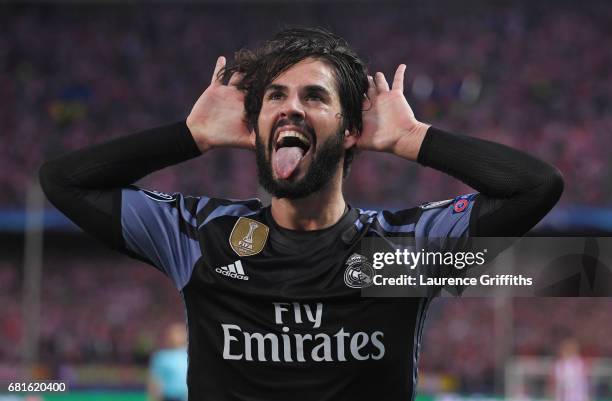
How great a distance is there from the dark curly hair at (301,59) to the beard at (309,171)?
107mm

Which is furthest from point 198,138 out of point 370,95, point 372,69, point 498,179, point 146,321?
point 372,69

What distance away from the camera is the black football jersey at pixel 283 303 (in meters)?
3.02

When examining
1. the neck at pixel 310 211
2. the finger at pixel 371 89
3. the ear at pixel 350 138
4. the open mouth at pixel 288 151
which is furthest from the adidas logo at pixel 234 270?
the finger at pixel 371 89

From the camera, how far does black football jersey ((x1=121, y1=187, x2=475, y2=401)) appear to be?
3.02 metres

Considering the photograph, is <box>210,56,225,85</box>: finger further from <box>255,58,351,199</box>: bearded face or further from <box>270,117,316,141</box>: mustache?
<box>270,117,316,141</box>: mustache

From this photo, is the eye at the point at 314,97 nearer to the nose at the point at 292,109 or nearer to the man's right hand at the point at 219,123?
the nose at the point at 292,109

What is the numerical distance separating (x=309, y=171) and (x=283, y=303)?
1.54ft

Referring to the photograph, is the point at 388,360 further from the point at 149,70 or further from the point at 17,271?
the point at 149,70

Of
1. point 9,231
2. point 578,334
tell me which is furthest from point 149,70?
point 578,334

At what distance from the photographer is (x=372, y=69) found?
21.3 meters

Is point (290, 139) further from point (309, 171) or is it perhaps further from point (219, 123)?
point (219, 123)

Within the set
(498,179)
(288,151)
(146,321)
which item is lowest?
(498,179)

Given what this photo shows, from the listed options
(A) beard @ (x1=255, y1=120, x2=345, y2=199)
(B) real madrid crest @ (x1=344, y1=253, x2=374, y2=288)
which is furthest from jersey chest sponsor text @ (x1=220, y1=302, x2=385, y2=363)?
(A) beard @ (x1=255, y1=120, x2=345, y2=199)

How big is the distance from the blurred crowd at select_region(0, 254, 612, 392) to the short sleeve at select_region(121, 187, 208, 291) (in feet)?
51.0
